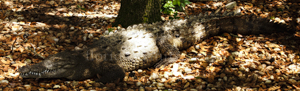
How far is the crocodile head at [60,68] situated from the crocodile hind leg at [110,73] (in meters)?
0.23

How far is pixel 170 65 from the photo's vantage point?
4234 millimetres

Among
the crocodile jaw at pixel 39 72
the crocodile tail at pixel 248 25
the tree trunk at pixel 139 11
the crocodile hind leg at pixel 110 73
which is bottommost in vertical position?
the crocodile hind leg at pixel 110 73

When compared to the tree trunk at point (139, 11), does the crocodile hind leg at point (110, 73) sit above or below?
below

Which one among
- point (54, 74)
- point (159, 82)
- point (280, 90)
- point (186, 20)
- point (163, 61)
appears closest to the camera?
point (280, 90)

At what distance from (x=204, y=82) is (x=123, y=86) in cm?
131

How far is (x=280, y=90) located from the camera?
3260 mm

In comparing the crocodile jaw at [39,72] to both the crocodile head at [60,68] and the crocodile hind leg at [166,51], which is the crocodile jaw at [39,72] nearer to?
the crocodile head at [60,68]

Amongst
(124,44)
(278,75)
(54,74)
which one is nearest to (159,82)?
(124,44)

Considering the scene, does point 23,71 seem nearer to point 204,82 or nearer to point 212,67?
point 204,82

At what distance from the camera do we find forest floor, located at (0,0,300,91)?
3516 millimetres

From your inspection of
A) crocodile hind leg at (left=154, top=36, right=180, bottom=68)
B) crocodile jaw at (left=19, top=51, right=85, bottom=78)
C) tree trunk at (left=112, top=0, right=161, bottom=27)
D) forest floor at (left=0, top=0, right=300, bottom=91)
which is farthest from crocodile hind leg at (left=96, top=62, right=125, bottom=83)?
tree trunk at (left=112, top=0, right=161, bottom=27)

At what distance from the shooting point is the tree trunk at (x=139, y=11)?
4.95 m

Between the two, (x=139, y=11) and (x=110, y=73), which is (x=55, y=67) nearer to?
(x=110, y=73)

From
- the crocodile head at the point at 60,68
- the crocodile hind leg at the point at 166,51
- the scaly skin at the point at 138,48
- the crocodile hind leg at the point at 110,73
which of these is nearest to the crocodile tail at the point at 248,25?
the scaly skin at the point at 138,48
